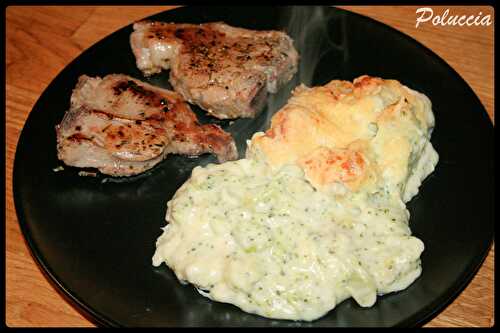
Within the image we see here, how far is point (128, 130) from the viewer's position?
13.1ft

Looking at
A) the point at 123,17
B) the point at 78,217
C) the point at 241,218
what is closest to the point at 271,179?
the point at 241,218

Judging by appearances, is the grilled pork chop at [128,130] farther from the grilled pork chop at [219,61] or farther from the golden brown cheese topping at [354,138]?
the golden brown cheese topping at [354,138]

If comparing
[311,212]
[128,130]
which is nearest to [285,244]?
[311,212]

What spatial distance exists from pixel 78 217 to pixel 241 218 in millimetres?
1015

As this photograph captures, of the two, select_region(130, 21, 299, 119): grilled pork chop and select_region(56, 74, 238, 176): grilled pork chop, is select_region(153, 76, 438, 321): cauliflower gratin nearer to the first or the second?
select_region(56, 74, 238, 176): grilled pork chop

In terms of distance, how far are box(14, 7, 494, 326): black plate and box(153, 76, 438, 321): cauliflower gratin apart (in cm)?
11

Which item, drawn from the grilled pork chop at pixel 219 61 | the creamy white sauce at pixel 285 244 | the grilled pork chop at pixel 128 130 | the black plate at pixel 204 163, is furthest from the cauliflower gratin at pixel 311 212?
the grilled pork chop at pixel 219 61

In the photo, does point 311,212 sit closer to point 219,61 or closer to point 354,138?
point 354,138

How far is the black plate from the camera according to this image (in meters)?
3.43

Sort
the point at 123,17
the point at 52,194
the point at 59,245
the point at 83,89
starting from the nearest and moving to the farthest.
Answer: the point at 59,245 → the point at 52,194 → the point at 83,89 → the point at 123,17

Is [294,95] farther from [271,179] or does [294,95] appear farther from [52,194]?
[52,194]

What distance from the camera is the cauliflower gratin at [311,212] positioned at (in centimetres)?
336

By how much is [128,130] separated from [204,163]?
20.3 inches

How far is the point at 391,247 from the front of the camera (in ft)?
11.4
